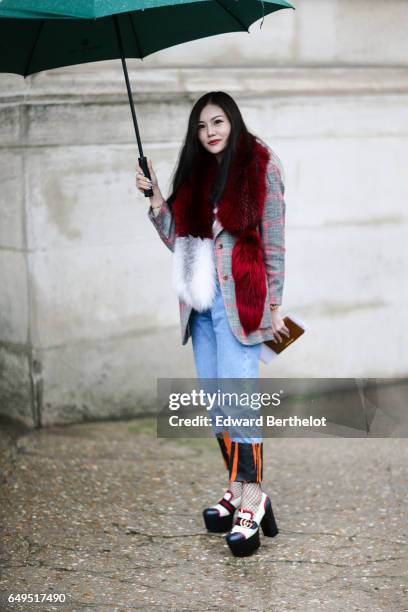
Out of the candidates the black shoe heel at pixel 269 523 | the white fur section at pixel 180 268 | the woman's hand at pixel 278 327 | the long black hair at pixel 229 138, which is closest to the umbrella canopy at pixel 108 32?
the long black hair at pixel 229 138

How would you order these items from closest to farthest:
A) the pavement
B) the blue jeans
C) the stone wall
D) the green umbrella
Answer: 1. the pavement
2. the blue jeans
3. the green umbrella
4. the stone wall

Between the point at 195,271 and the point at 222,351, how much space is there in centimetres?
34

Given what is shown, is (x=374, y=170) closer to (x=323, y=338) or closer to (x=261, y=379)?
(x=323, y=338)

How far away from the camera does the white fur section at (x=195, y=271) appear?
12.7 ft

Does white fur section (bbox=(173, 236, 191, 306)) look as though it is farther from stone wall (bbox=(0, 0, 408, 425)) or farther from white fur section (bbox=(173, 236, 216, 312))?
stone wall (bbox=(0, 0, 408, 425))

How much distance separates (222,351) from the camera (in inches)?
153

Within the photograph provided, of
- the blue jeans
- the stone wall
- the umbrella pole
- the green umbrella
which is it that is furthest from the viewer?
the stone wall

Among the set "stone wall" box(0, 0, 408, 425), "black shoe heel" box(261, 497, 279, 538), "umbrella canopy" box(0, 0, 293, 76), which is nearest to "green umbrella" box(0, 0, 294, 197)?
"umbrella canopy" box(0, 0, 293, 76)

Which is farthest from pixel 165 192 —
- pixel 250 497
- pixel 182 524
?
pixel 250 497

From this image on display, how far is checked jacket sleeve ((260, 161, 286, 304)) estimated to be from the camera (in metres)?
3.83

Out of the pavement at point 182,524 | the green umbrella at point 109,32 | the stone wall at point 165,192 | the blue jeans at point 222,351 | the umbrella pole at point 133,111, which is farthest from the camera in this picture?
the stone wall at point 165,192

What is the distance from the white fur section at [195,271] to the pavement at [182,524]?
1.04 m

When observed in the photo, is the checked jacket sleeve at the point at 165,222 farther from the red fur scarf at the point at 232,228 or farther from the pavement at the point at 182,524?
the pavement at the point at 182,524

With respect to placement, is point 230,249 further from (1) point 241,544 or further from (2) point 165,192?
(2) point 165,192
